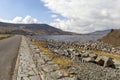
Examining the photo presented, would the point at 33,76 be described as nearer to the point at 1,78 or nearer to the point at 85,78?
the point at 1,78

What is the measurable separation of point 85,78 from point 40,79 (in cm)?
253

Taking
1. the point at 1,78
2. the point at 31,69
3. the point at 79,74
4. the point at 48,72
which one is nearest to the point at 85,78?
the point at 79,74

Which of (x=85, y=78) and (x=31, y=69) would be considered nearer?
(x=85, y=78)

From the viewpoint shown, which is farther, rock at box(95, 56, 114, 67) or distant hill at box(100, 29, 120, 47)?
distant hill at box(100, 29, 120, 47)

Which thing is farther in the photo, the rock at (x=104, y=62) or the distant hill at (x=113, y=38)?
the distant hill at (x=113, y=38)

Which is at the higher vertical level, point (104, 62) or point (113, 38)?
point (113, 38)

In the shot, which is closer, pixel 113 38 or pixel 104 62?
pixel 104 62

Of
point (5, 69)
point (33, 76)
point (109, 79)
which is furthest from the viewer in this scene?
point (5, 69)

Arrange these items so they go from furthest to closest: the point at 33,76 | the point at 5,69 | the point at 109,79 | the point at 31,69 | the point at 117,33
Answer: the point at 117,33 → the point at 5,69 → the point at 31,69 → the point at 109,79 → the point at 33,76

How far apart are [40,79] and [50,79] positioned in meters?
0.53

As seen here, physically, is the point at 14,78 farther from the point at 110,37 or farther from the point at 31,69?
the point at 110,37

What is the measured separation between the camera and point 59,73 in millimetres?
12867

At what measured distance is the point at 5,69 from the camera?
15641mm

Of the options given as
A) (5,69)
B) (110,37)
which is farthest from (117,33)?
(5,69)
